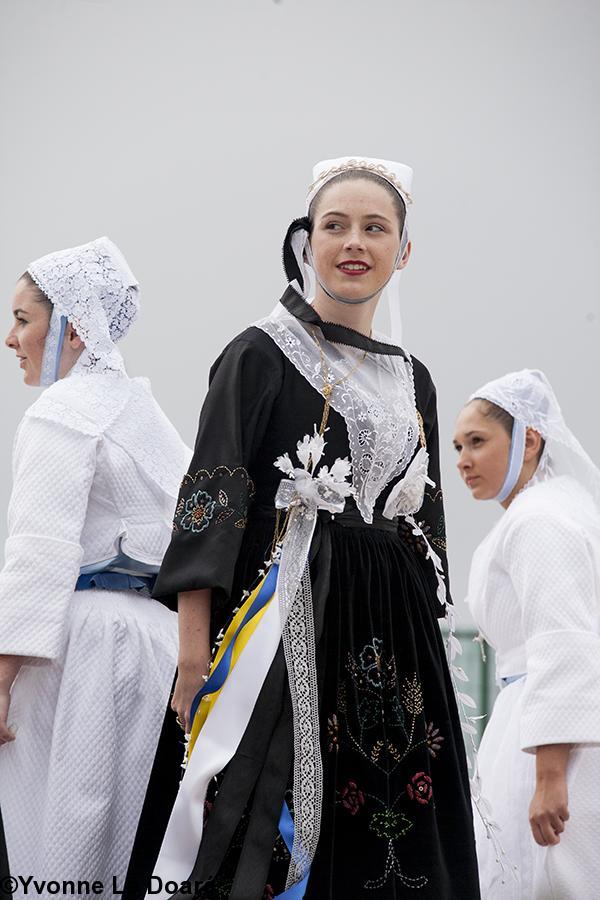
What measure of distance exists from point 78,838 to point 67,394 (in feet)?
3.58

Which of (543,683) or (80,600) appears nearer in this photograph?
(80,600)

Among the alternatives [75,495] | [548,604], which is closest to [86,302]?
[75,495]

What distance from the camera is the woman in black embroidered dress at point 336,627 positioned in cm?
246

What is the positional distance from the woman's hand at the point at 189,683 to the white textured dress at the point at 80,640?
1.51 feet

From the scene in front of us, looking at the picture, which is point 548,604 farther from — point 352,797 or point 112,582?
point 112,582

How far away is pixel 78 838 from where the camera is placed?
2834mm

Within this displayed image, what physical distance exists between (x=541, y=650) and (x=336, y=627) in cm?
90

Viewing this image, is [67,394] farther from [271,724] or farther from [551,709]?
[551,709]

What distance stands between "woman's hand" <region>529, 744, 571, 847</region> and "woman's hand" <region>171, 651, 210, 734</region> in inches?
43.2

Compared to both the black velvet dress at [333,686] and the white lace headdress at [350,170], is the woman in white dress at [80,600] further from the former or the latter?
the white lace headdress at [350,170]

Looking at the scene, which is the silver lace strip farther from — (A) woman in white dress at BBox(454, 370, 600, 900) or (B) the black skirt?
(A) woman in white dress at BBox(454, 370, 600, 900)

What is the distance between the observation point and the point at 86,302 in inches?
133

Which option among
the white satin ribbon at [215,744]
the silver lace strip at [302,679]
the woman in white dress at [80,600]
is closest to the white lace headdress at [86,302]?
the woman in white dress at [80,600]

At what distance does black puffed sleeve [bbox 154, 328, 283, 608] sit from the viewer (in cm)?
254
